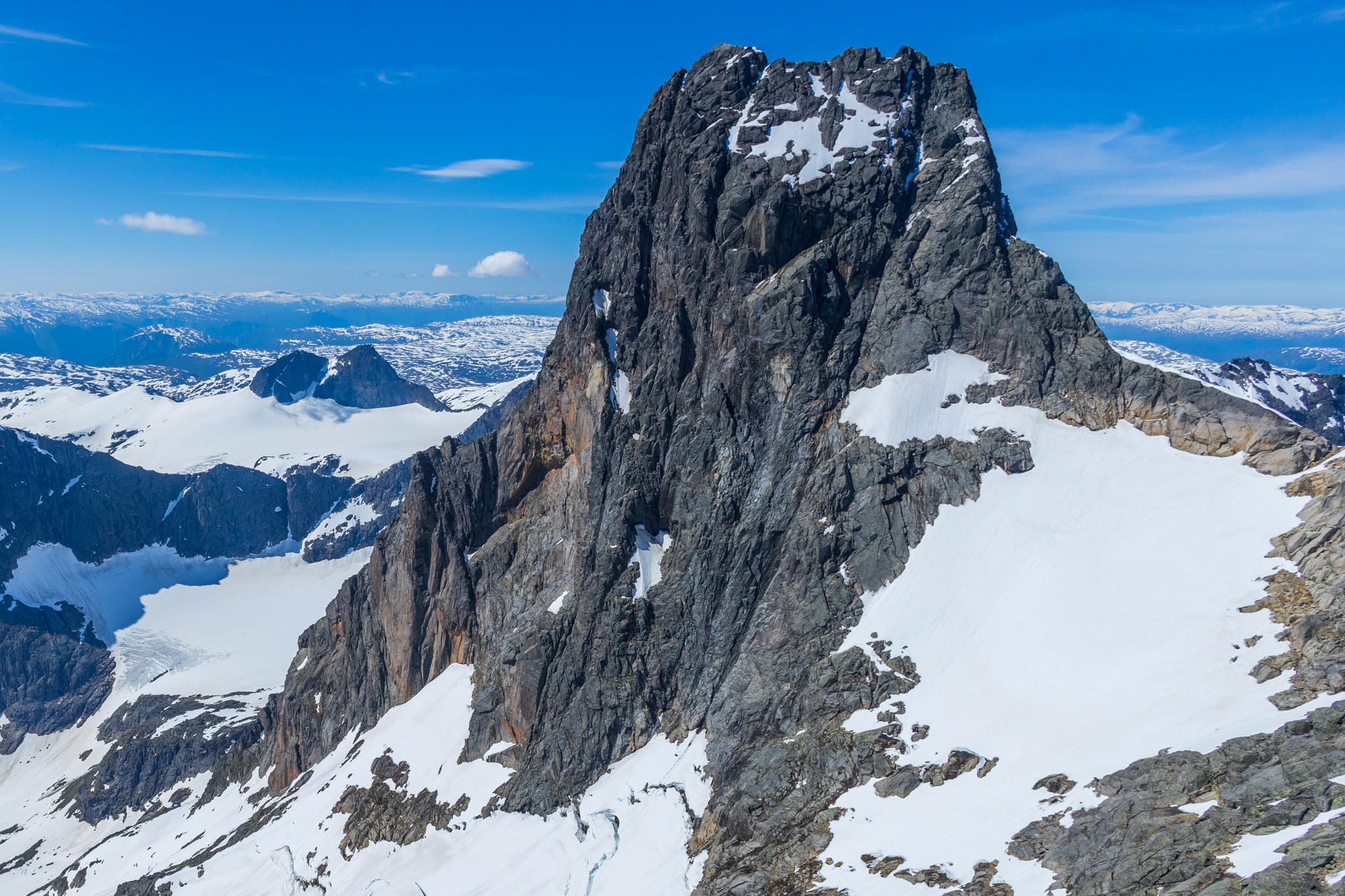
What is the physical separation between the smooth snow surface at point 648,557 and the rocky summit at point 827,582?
1.50ft

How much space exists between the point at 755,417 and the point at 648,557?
1725 cm

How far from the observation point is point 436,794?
233 ft

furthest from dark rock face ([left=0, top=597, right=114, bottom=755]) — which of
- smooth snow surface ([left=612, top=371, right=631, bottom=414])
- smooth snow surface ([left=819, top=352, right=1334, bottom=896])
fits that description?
smooth snow surface ([left=819, top=352, right=1334, bottom=896])

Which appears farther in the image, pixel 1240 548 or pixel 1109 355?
pixel 1109 355

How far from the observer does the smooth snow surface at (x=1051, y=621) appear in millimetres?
37938

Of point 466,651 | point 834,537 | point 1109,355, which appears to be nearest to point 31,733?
point 466,651

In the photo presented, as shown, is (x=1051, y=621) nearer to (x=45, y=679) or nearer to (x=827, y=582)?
(x=827, y=582)

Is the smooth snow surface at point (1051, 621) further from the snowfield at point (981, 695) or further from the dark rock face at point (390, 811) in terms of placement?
the dark rock face at point (390, 811)

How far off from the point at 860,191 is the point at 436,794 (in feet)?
243

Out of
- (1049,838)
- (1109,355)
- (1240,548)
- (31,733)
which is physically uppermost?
(1109,355)

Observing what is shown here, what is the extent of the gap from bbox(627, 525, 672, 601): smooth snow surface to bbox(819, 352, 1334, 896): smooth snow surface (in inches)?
787

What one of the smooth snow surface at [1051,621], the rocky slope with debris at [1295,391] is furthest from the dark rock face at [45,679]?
the rocky slope with debris at [1295,391]

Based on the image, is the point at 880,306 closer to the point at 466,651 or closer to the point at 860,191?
the point at 860,191

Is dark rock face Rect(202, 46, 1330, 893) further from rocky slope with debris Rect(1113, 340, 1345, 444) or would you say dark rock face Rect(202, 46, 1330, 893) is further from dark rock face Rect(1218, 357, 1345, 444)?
dark rock face Rect(1218, 357, 1345, 444)
